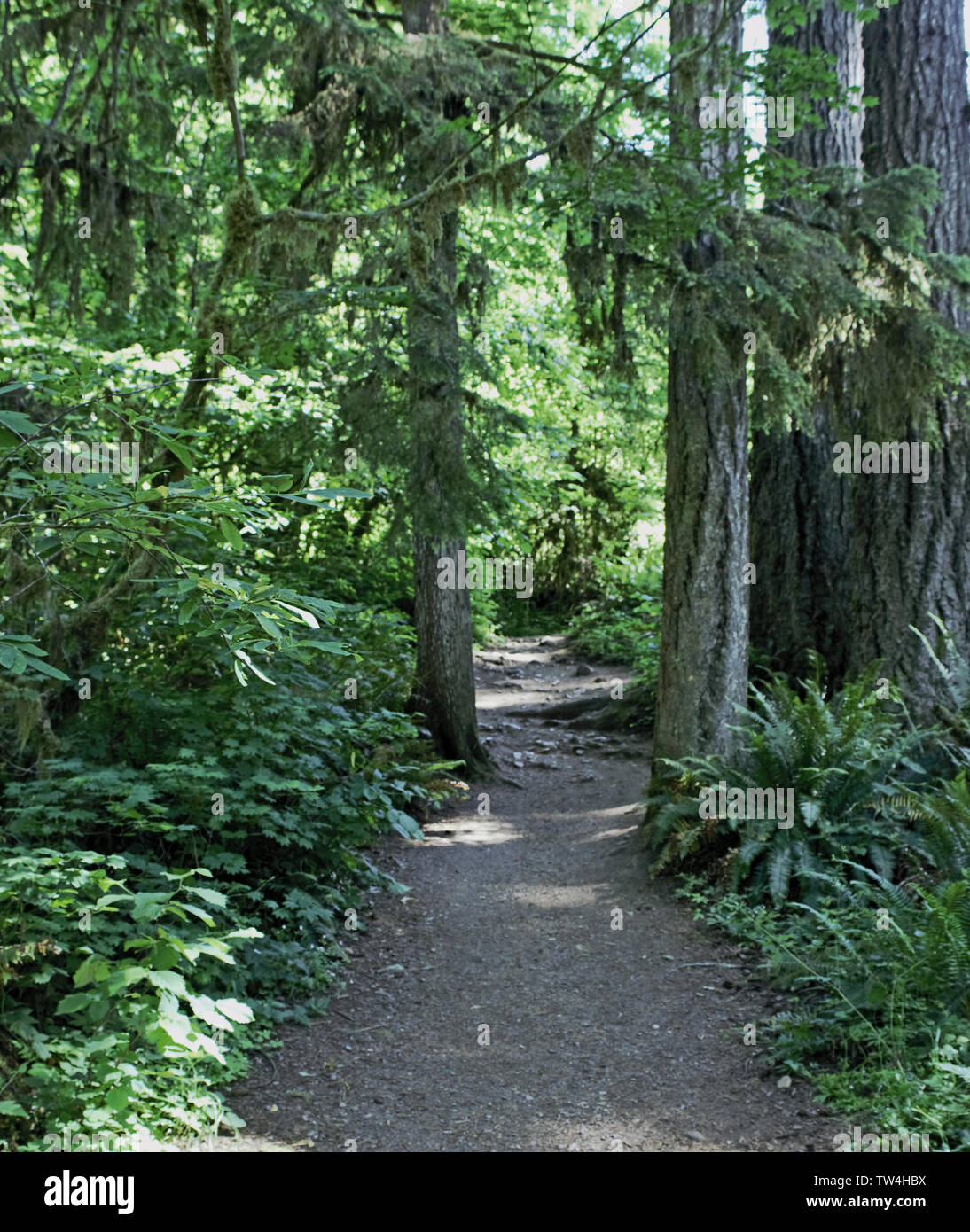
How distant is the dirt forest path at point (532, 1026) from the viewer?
4.39 meters

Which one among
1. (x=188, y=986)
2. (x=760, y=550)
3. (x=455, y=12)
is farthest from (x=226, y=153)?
(x=188, y=986)

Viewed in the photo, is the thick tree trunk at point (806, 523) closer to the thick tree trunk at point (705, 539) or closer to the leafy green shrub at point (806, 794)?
the thick tree trunk at point (705, 539)

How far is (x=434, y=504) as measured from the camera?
331 inches

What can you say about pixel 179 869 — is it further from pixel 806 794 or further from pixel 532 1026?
pixel 806 794

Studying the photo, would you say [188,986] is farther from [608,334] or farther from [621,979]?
[608,334]

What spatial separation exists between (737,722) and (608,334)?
313 cm

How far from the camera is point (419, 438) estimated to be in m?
8.45

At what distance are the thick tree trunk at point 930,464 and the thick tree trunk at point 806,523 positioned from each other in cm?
115

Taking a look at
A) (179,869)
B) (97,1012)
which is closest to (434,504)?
(179,869)

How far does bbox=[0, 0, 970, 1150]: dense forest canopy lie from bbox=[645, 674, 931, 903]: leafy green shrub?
0.04 m

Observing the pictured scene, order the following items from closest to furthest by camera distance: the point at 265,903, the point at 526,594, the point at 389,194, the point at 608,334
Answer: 1. the point at 265,903
2. the point at 608,334
3. the point at 389,194
4. the point at 526,594

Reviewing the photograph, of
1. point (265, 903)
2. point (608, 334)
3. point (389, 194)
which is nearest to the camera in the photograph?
point (265, 903)

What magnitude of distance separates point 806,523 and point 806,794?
4.30 meters

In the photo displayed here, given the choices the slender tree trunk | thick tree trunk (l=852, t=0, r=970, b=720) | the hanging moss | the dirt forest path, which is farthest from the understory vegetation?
the hanging moss
